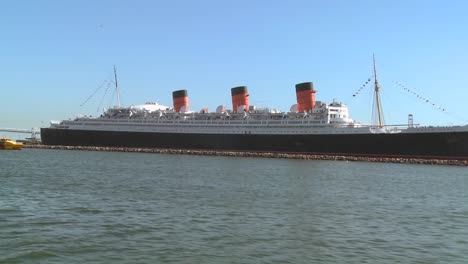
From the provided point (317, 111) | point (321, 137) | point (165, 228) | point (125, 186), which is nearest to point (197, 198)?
point (125, 186)

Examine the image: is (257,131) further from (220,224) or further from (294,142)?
(220,224)

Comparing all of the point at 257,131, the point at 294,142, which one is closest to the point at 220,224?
the point at 294,142

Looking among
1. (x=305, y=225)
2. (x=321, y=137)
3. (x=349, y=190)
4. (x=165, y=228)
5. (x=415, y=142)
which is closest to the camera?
(x=165, y=228)

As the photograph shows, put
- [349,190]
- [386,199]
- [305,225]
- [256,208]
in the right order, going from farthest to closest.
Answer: [349,190]
[386,199]
[256,208]
[305,225]

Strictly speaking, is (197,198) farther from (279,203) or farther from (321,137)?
(321,137)

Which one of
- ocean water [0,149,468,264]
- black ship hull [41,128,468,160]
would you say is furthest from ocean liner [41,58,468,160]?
ocean water [0,149,468,264]

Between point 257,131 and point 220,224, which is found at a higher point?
point 257,131

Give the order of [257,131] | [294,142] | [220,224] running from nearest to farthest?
1. [220,224]
2. [294,142]
3. [257,131]
